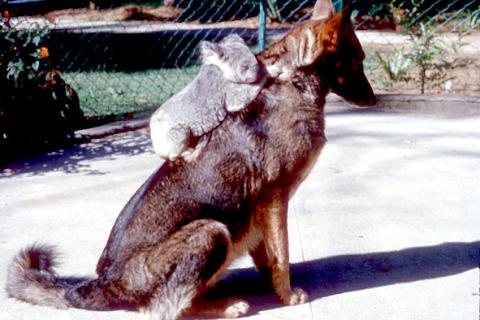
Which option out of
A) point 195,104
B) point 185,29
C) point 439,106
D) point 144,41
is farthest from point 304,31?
point 144,41

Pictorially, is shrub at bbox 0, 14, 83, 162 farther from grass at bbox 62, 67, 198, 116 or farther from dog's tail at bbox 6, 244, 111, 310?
dog's tail at bbox 6, 244, 111, 310

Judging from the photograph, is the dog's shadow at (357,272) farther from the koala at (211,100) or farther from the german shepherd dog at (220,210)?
the koala at (211,100)

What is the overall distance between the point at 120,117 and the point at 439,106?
336 centimetres

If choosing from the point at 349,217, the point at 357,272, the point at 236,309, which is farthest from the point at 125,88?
the point at 236,309

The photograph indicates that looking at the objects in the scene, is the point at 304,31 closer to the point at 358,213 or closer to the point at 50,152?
the point at 358,213

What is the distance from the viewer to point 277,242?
3523mm

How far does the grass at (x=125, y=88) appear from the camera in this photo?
8.17m

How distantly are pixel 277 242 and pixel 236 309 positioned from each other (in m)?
0.40

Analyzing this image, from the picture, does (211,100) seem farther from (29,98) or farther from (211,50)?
(29,98)

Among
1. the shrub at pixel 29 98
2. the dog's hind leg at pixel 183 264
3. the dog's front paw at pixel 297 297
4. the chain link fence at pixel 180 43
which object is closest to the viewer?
the dog's hind leg at pixel 183 264

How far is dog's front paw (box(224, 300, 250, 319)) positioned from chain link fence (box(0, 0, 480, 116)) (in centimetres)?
375

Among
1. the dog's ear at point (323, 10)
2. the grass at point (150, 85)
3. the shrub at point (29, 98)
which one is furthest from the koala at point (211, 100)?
the grass at point (150, 85)

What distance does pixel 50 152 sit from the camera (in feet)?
21.2

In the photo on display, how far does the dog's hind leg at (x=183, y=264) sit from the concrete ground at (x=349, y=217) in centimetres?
35
